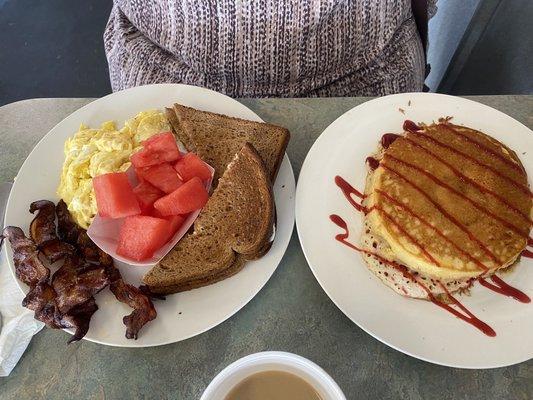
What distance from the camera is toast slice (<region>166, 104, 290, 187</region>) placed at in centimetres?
141

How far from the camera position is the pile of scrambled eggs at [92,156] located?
133 centimetres

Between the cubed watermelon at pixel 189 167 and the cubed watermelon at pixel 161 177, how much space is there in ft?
0.08

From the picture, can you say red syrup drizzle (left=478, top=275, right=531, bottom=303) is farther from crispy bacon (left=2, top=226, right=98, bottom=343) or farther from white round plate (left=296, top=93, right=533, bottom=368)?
crispy bacon (left=2, top=226, right=98, bottom=343)

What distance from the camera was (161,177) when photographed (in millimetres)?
1307

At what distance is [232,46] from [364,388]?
1.11 metres

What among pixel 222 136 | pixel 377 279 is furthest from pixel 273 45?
pixel 377 279

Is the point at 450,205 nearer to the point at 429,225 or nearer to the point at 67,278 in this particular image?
the point at 429,225

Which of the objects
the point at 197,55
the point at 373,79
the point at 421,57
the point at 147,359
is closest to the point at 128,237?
the point at 147,359

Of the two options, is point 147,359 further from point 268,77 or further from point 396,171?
point 268,77

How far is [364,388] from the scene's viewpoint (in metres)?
1.20

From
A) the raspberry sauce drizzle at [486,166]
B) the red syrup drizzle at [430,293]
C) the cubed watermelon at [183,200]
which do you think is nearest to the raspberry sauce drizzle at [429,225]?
the red syrup drizzle at [430,293]

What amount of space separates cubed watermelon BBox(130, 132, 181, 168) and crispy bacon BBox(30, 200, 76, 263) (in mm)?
274

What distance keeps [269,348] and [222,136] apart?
24.5 inches

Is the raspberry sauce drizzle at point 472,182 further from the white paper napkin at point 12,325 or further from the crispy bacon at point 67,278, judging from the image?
the white paper napkin at point 12,325
